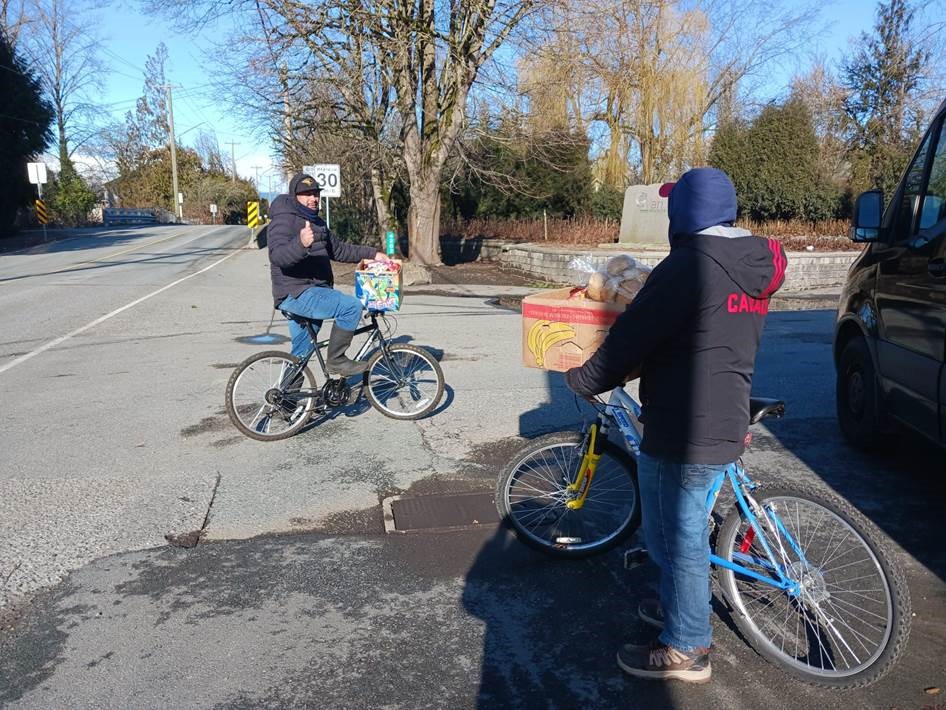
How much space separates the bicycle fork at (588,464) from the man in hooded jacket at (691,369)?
2.24 feet

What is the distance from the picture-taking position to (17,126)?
35.5 metres

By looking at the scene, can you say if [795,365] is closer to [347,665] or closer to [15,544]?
[347,665]

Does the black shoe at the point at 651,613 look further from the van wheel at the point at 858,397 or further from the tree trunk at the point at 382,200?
the tree trunk at the point at 382,200

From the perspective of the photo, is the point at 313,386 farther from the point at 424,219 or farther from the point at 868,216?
the point at 424,219

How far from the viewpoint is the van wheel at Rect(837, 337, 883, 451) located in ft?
17.4

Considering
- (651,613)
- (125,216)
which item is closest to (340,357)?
(651,613)

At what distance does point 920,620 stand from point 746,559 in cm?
101

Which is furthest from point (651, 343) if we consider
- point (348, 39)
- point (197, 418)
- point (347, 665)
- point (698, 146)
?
point (698, 146)

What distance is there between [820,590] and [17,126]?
4102cm

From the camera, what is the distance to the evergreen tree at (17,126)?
34250 mm

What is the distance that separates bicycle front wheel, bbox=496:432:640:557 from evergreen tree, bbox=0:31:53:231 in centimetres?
3828

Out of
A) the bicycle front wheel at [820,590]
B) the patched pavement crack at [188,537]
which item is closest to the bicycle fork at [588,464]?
the bicycle front wheel at [820,590]

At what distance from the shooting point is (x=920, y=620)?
11.3 feet

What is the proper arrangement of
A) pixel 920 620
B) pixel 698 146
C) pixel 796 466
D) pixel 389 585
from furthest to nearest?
Answer: pixel 698 146 → pixel 796 466 → pixel 389 585 → pixel 920 620
